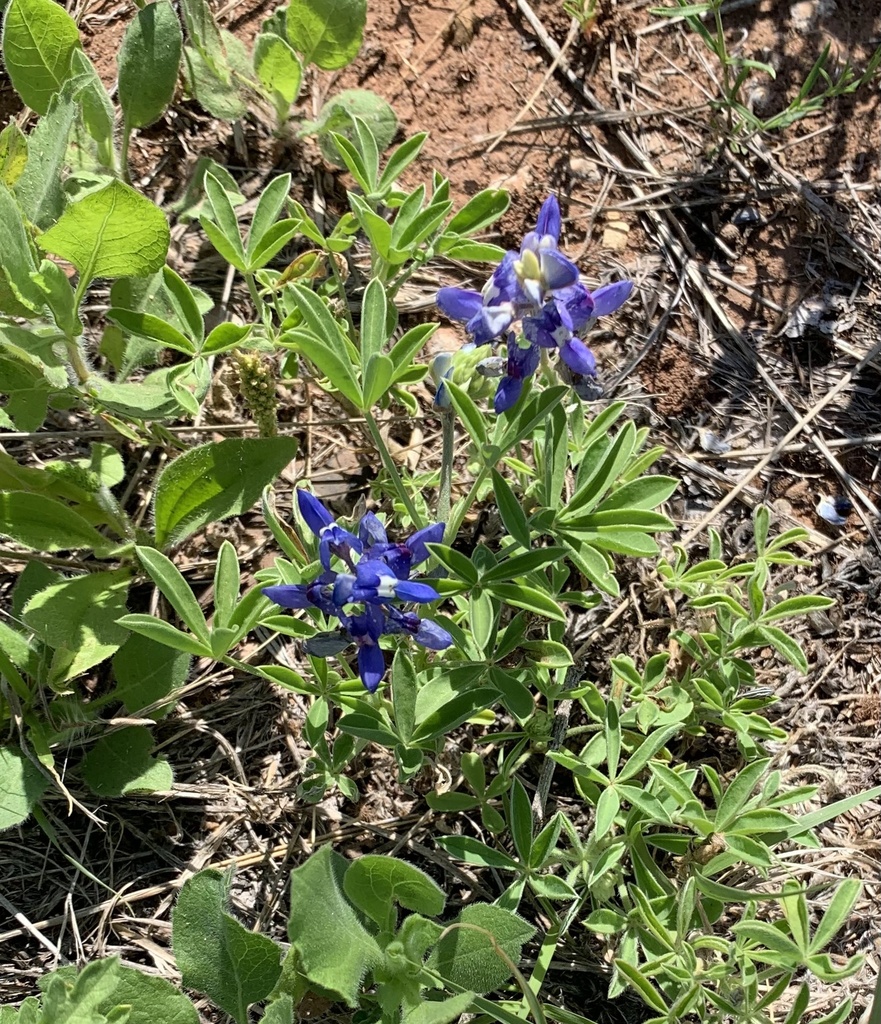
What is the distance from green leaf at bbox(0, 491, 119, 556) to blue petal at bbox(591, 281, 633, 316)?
1534 mm

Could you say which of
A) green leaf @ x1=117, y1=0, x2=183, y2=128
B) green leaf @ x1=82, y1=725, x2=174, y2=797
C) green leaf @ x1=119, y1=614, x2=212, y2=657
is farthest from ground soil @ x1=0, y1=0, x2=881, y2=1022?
green leaf @ x1=119, y1=614, x2=212, y2=657

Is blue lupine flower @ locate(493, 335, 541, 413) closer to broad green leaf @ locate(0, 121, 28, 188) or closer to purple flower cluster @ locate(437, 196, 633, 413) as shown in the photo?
purple flower cluster @ locate(437, 196, 633, 413)

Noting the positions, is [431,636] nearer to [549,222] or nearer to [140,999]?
[549,222]

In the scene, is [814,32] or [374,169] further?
[814,32]

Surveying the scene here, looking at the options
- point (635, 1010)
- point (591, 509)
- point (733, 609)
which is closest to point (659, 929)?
point (635, 1010)

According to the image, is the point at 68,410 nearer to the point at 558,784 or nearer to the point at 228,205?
the point at 228,205

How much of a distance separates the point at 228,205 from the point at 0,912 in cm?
211

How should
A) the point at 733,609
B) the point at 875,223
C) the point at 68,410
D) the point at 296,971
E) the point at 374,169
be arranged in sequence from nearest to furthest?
1. the point at 296,971
2. the point at 733,609
3. the point at 374,169
4. the point at 68,410
5. the point at 875,223

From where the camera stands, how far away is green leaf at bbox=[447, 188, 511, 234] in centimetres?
301

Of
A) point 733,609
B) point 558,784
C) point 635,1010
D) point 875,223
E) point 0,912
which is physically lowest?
point 0,912

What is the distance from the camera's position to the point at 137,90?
10.4 ft

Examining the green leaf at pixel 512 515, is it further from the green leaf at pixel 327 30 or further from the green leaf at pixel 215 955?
the green leaf at pixel 327 30

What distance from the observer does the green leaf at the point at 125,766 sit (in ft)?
9.11

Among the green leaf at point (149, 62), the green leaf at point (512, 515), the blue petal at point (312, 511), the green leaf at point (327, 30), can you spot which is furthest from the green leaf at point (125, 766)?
the green leaf at point (327, 30)
